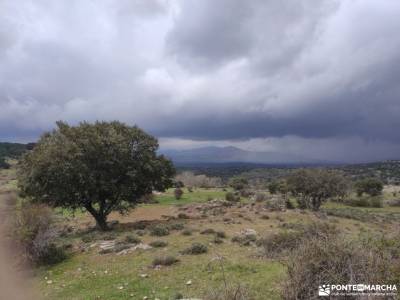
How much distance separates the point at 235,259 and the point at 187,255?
2394 millimetres

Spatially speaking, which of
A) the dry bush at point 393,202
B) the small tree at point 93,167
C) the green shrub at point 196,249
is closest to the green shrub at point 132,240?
the green shrub at point 196,249

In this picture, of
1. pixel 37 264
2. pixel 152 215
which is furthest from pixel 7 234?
pixel 152 215

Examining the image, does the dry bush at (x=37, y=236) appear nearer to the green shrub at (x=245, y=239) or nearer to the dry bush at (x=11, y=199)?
the green shrub at (x=245, y=239)

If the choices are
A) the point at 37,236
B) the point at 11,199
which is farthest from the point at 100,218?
the point at 11,199

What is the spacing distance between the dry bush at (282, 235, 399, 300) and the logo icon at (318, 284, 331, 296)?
0.12 meters

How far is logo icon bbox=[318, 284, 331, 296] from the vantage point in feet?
25.5

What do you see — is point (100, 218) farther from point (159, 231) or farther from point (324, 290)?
point (324, 290)

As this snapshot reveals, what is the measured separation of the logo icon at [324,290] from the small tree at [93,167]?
19.3 m

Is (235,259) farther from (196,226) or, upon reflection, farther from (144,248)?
(196,226)

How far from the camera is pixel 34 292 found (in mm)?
13039

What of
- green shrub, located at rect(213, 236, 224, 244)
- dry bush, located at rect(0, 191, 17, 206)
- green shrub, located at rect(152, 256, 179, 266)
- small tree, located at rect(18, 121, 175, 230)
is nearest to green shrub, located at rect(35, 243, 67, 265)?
green shrub, located at rect(152, 256, 179, 266)

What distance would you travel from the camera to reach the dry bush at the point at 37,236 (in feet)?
57.1

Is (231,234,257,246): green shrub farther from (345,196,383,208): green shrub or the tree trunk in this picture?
(345,196,383,208): green shrub

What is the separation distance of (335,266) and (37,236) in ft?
46.0
